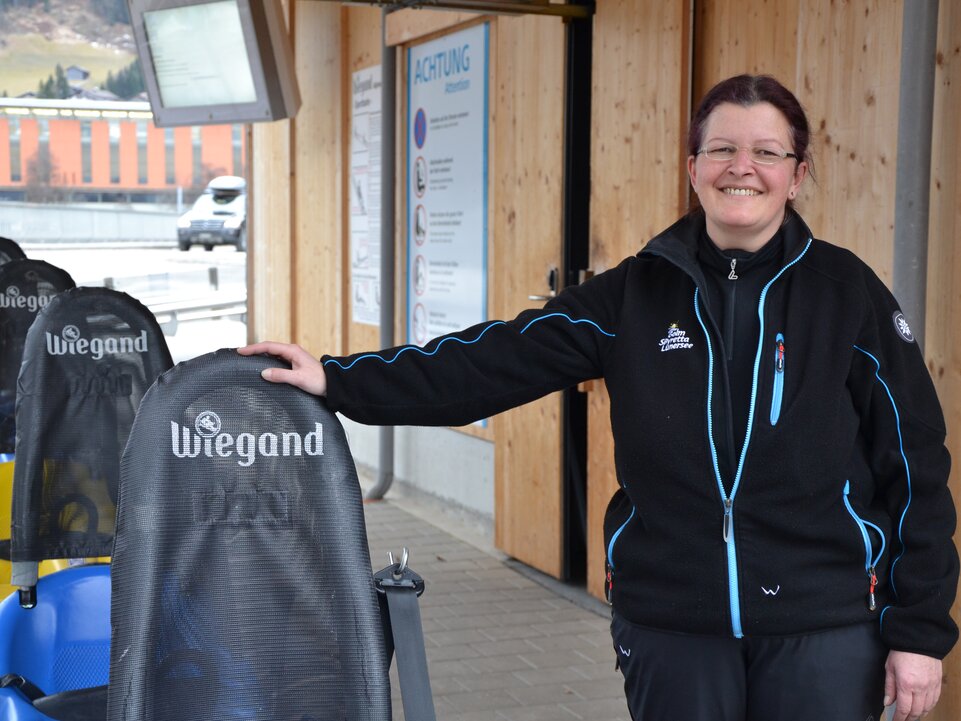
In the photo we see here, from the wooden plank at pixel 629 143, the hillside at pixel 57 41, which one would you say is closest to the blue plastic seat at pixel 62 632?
the wooden plank at pixel 629 143

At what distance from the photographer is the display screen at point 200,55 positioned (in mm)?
6672

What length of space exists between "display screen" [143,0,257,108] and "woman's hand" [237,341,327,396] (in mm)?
4893

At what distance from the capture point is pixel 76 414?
325cm

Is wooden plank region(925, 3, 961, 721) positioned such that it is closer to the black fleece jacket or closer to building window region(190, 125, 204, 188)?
the black fleece jacket

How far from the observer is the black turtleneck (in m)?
2.01

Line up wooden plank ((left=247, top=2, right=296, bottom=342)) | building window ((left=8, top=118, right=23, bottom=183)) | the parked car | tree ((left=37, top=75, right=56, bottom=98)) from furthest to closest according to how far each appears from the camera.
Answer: the parked car → building window ((left=8, top=118, right=23, bottom=183)) → tree ((left=37, top=75, right=56, bottom=98)) → wooden plank ((left=247, top=2, right=296, bottom=342))

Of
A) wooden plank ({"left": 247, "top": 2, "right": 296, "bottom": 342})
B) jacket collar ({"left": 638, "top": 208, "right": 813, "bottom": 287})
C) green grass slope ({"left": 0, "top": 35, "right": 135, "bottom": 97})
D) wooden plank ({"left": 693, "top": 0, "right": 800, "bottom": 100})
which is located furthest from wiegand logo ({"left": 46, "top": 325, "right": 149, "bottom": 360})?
green grass slope ({"left": 0, "top": 35, "right": 135, "bottom": 97})

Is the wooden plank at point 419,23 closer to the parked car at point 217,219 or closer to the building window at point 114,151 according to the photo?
the building window at point 114,151

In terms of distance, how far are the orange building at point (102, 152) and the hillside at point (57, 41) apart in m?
1.18

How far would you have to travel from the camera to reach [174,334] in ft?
45.0

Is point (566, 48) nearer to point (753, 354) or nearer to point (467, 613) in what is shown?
point (467, 613)

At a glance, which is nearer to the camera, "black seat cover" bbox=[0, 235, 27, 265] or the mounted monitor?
"black seat cover" bbox=[0, 235, 27, 265]

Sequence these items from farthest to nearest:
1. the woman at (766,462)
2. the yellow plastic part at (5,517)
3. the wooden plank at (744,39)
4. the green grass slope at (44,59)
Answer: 1. the green grass slope at (44,59)
2. the wooden plank at (744,39)
3. the yellow plastic part at (5,517)
4. the woman at (766,462)

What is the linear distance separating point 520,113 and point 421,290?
152 centimetres
